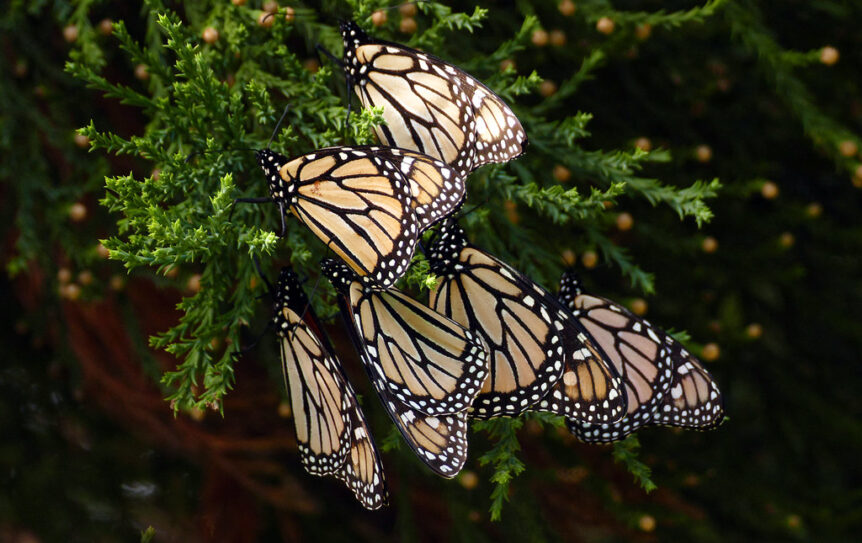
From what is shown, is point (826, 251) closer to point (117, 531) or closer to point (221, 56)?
point (221, 56)

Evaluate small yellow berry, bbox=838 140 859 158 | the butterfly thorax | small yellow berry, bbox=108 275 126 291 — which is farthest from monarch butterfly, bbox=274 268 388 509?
small yellow berry, bbox=838 140 859 158

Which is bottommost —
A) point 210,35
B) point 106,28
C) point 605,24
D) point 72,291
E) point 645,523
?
point 645,523

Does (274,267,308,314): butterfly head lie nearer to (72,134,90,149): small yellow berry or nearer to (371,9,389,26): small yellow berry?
(371,9,389,26): small yellow berry

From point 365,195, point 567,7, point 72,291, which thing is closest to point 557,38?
point 567,7

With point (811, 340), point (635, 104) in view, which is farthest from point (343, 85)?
point (811, 340)

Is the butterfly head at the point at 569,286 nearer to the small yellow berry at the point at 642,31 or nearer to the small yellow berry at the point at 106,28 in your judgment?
the small yellow berry at the point at 642,31

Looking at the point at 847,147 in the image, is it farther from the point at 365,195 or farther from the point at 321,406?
the point at 321,406
